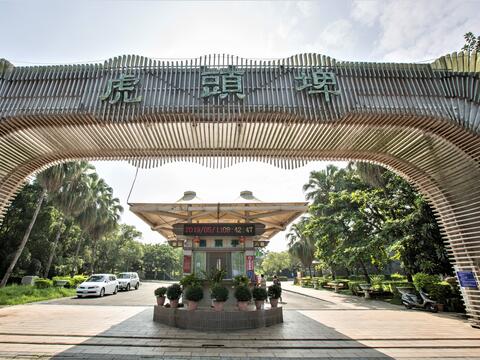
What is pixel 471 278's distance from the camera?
7996mm

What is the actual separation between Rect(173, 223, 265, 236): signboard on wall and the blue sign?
21.5 ft

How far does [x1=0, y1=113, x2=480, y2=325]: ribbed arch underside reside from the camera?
634cm

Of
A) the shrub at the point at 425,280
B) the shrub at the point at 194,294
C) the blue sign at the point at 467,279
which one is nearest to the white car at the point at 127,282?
the shrub at the point at 194,294

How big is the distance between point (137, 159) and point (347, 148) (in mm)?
5622

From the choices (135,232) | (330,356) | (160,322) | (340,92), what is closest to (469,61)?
(340,92)

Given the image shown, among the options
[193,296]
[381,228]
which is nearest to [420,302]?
[381,228]

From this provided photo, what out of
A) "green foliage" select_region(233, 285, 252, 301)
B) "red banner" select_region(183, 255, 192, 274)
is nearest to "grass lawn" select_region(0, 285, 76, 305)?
"red banner" select_region(183, 255, 192, 274)

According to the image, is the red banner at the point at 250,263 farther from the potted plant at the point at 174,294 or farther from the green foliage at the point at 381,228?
the green foliage at the point at 381,228

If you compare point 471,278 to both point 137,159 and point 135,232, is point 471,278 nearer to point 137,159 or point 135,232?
point 137,159

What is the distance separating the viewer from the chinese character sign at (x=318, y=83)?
248 inches

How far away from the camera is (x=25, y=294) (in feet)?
52.4

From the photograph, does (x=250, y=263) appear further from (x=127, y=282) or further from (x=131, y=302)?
(x=127, y=282)

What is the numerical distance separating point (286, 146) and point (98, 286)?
1719 cm

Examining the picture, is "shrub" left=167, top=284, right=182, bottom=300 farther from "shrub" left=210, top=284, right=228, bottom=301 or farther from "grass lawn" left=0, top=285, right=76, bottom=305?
"grass lawn" left=0, top=285, right=76, bottom=305
